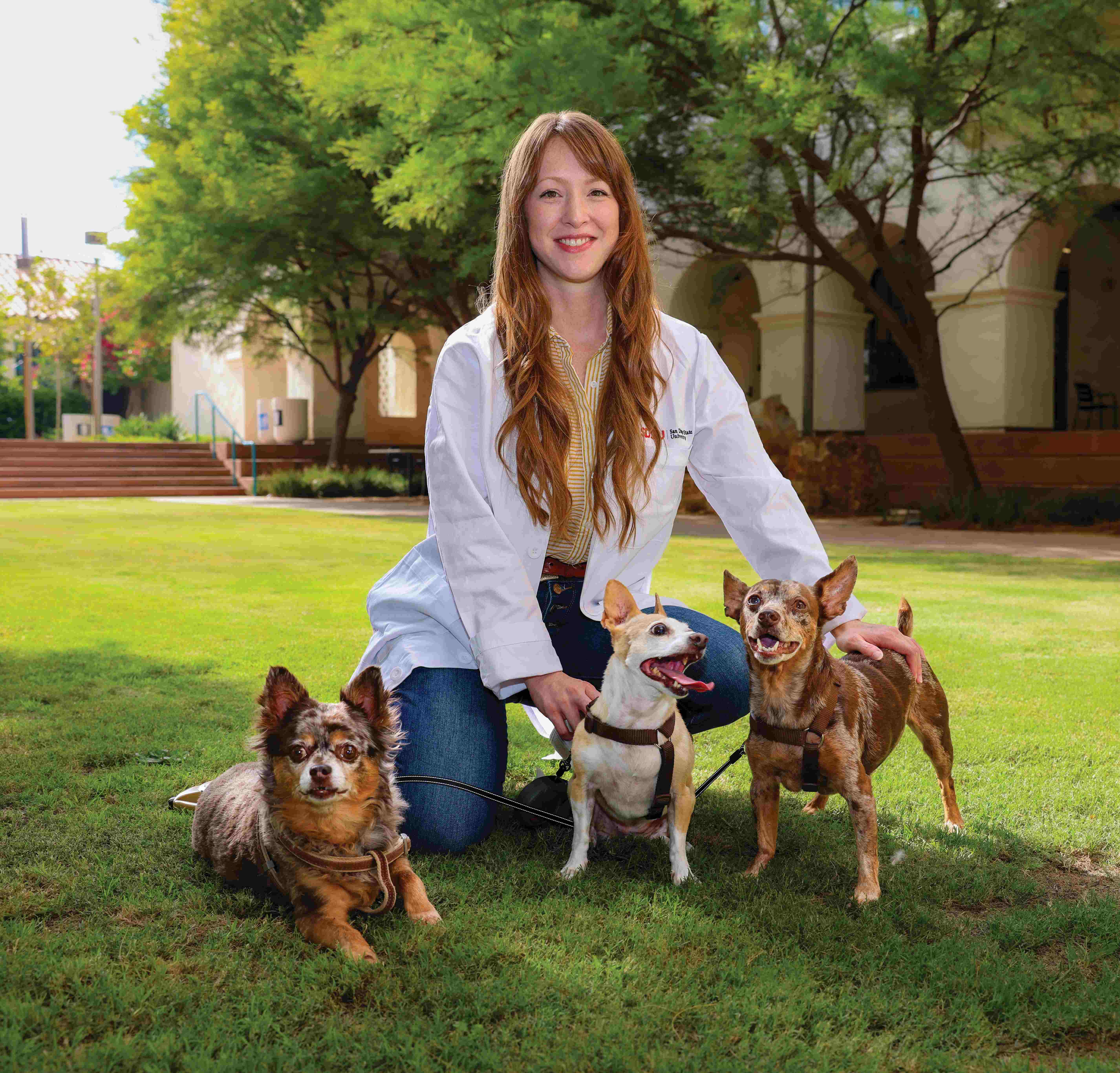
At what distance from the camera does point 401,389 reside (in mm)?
38969

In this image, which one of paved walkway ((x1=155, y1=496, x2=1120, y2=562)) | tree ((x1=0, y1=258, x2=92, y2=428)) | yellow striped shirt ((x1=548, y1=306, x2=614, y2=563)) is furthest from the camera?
tree ((x1=0, y1=258, x2=92, y2=428))

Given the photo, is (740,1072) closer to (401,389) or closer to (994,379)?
(994,379)

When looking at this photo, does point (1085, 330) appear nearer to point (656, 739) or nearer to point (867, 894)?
point (867, 894)

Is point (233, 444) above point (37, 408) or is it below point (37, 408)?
below

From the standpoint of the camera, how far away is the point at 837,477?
19500mm

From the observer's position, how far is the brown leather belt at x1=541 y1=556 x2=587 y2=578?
3771 mm

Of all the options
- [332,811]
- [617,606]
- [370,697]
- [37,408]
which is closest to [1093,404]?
[617,606]

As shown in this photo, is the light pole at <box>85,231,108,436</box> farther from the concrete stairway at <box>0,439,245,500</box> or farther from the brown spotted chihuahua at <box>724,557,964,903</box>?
the brown spotted chihuahua at <box>724,557,964,903</box>

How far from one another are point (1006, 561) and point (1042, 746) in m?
7.89

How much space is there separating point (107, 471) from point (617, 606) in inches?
1090

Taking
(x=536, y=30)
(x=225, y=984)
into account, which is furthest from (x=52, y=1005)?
(x=536, y=30)

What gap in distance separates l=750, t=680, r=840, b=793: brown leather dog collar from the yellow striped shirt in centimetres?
86

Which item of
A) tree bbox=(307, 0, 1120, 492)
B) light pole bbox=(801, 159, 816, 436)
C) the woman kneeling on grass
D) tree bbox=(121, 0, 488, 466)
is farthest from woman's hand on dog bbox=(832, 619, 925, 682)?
light pole bbox=(801, 159, 816, 436)

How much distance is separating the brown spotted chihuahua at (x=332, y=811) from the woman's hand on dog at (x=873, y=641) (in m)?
1.37
